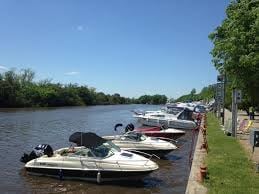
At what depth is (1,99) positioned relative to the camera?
11419 cm

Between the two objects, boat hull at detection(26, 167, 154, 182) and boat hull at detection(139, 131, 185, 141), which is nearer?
boat hull at detection(26, 167, 154, 182)

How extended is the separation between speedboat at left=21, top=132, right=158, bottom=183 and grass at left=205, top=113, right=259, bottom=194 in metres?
2.95

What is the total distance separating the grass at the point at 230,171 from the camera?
13.2 meters

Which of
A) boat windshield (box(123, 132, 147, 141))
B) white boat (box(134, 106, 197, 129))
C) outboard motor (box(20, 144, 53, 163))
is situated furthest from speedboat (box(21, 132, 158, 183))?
white boat (box(134, 106, 197, 129))

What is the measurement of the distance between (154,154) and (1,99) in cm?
9605

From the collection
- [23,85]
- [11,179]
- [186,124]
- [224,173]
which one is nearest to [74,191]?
[11,179]

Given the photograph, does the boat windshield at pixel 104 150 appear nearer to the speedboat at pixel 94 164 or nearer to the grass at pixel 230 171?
the speedboat at pixel 94 164

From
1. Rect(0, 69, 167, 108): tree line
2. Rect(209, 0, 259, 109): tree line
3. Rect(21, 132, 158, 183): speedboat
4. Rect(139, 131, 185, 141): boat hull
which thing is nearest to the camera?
Rect(209, 0, 259, 109): tree line

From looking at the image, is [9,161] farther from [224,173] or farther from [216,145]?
[224,173]

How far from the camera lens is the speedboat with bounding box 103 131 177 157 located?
2405 cm

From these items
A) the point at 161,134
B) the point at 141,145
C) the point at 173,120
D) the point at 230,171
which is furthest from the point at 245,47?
the point at 173,120

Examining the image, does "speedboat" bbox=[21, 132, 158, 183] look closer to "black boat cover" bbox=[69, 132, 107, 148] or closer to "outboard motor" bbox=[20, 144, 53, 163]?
"black boat cover" bbox=[69, 132, 107, 148]

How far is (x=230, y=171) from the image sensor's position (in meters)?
16.0

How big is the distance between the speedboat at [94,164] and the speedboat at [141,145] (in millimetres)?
4778
